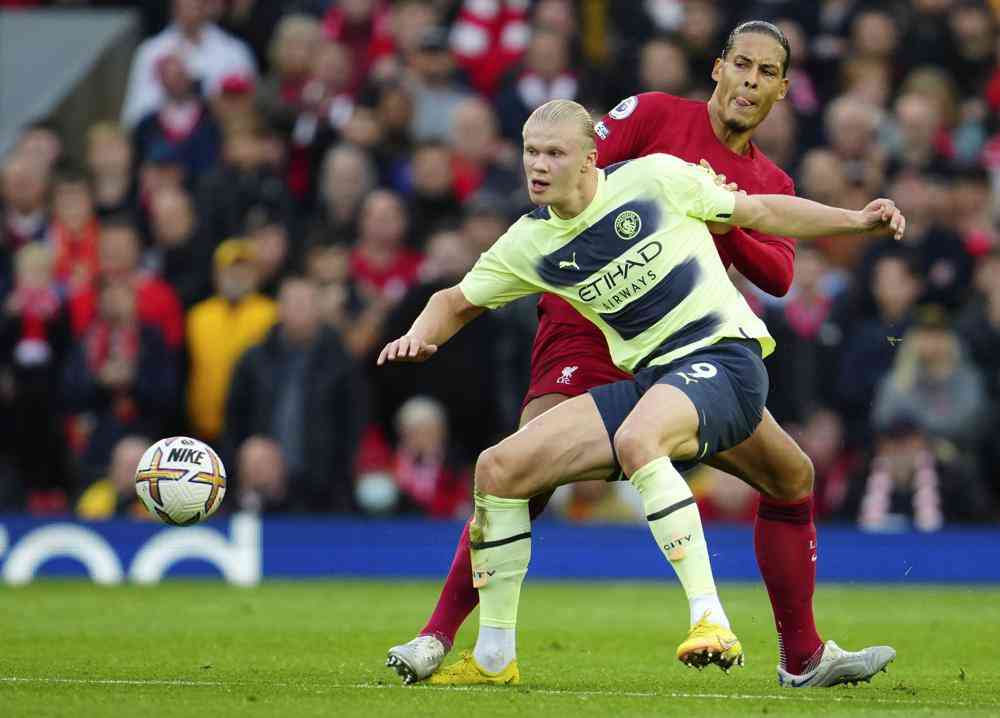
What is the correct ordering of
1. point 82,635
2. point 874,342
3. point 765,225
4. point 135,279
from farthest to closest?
point 135,279
point 874,342
point 82,635
point 765,225

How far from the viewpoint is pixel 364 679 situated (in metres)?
7.80

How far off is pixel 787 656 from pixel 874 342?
242 inches

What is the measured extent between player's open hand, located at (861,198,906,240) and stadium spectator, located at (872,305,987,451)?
6.47m

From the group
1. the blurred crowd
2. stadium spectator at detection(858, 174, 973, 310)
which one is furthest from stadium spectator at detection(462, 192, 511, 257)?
stadium spectator at detection(858, 174, 973, 310)

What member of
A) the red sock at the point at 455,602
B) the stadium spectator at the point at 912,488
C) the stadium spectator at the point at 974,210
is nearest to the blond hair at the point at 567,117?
the red sock at the point at 455,602

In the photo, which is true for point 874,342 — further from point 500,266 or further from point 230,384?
point 500,266

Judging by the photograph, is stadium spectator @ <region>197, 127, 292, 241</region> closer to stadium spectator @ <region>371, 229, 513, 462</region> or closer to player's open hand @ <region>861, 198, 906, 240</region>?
stadium spectator @ <region>371, 229, 513, 462</region>

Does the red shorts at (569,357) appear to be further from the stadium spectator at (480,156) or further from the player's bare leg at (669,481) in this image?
the stadium spectator at (480,156)

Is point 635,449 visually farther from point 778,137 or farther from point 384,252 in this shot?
point 778,137

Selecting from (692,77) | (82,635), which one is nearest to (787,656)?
(82,635)

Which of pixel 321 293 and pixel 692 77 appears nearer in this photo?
pixel 321 293

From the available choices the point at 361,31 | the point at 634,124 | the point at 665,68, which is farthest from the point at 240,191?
the point at 634,124

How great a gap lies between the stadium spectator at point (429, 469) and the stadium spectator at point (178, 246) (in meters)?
2.13

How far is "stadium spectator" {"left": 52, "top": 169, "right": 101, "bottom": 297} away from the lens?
15.3 m
